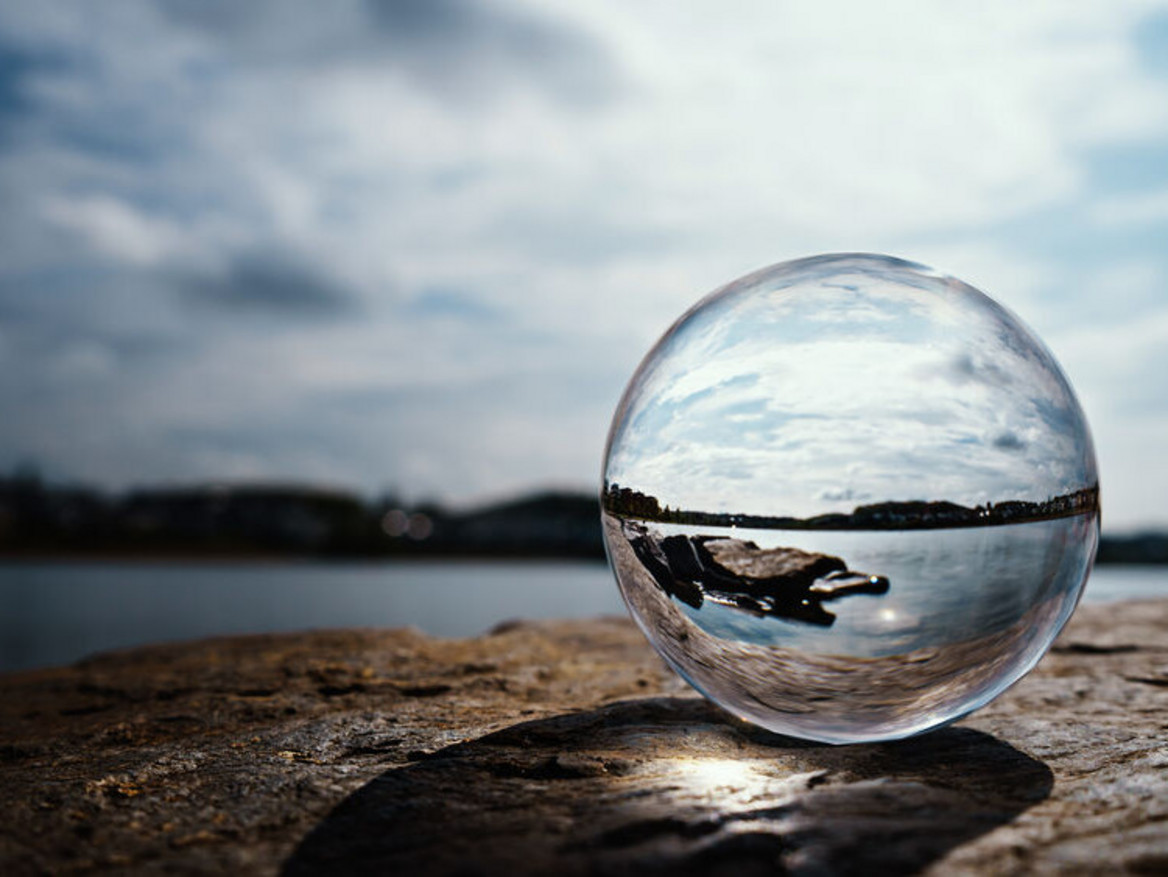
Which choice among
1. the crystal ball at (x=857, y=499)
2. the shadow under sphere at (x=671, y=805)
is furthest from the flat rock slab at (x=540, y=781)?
the crystal ball at (x=857, y=499)

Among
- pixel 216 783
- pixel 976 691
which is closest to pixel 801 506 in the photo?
pixel 976 691

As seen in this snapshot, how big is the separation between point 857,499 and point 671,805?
100 cm

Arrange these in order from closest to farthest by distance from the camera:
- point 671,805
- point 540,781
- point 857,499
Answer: point 671,805
point 857,499
point 540,781

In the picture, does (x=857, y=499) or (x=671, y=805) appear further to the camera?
(x=857, y=499)

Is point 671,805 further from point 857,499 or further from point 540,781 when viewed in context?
point 857,499

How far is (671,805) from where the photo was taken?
2334 millimetres

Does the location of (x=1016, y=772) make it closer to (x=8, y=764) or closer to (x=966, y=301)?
(x=966, y=301)

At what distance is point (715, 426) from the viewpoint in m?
2.73

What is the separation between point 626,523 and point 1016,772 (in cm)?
146

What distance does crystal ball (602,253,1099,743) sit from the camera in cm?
256

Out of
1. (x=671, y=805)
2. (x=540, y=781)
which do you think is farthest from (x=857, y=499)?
(x=540, y=781)

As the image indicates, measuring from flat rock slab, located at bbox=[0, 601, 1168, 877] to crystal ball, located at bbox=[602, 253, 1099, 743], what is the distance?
317 millimetres

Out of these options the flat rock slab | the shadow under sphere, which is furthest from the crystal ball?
the flat rock slab

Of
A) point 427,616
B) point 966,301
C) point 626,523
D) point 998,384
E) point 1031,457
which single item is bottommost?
point 427,616
